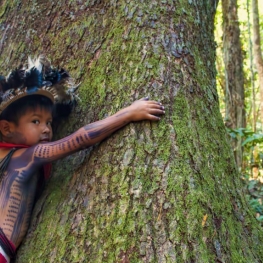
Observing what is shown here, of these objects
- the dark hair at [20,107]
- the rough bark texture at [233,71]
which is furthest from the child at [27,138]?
the rough bark texture at [233,71]

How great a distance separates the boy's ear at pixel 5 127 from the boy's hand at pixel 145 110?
0.83 metres

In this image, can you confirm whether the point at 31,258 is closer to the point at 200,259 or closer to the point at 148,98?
the point at 200,259

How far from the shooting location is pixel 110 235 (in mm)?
2262

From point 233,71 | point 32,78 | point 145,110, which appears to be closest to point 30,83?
point 32,78

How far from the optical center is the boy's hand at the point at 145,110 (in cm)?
258

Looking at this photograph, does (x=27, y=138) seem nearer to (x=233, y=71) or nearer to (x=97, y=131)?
(x=97, y=131)

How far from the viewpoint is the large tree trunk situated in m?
2.25

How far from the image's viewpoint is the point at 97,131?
103 inches

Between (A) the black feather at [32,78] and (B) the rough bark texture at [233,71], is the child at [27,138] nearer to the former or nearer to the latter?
(A) the black feather at [32,78]

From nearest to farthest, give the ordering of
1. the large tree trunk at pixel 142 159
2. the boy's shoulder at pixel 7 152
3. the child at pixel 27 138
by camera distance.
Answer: the large tree trunk at pixel 142 159 < the child at pixel 27 138 < the boy's shoulder at pixel 7 152

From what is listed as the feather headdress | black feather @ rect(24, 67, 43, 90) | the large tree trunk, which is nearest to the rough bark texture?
the large tree trunk

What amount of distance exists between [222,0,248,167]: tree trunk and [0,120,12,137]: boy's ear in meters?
6.60

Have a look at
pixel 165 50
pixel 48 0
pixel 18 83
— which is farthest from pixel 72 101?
pixel 48 0

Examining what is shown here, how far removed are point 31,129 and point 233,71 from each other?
7.61 metres
